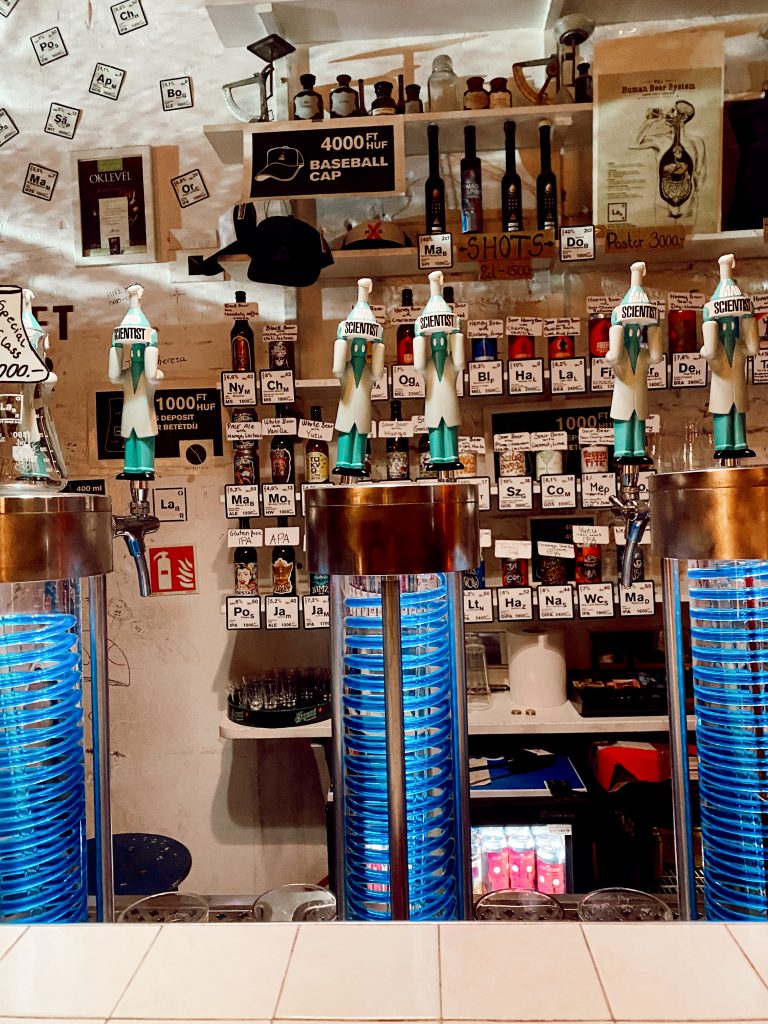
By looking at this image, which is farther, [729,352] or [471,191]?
[471,191]

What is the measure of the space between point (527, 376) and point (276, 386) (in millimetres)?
904

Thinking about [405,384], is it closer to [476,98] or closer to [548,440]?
[548,440]

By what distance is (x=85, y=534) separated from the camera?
1.06 metres

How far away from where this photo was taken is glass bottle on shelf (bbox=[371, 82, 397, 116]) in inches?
120

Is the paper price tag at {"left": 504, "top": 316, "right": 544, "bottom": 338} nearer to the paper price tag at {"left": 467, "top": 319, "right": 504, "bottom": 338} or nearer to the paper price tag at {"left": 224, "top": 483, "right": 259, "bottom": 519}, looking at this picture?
the paper price tag at {"left": 467, "top": 319, "right": 504, "bottom": 338}

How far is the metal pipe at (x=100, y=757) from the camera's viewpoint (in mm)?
1081

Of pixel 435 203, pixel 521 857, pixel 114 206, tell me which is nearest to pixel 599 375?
pixel 435 203

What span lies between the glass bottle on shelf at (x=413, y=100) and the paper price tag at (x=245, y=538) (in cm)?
164

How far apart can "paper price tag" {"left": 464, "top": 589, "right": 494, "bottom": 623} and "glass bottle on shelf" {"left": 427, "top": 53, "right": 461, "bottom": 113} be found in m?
1.75

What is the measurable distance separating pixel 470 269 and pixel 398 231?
Result: 0.33 metres

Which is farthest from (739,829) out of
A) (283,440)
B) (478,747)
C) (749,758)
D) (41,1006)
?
(283,440)

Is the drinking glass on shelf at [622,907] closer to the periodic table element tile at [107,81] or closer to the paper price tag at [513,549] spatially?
the paper price tag at [513,549]

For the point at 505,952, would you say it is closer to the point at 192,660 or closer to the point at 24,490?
the point at 24,490

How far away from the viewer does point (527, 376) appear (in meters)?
2.97
